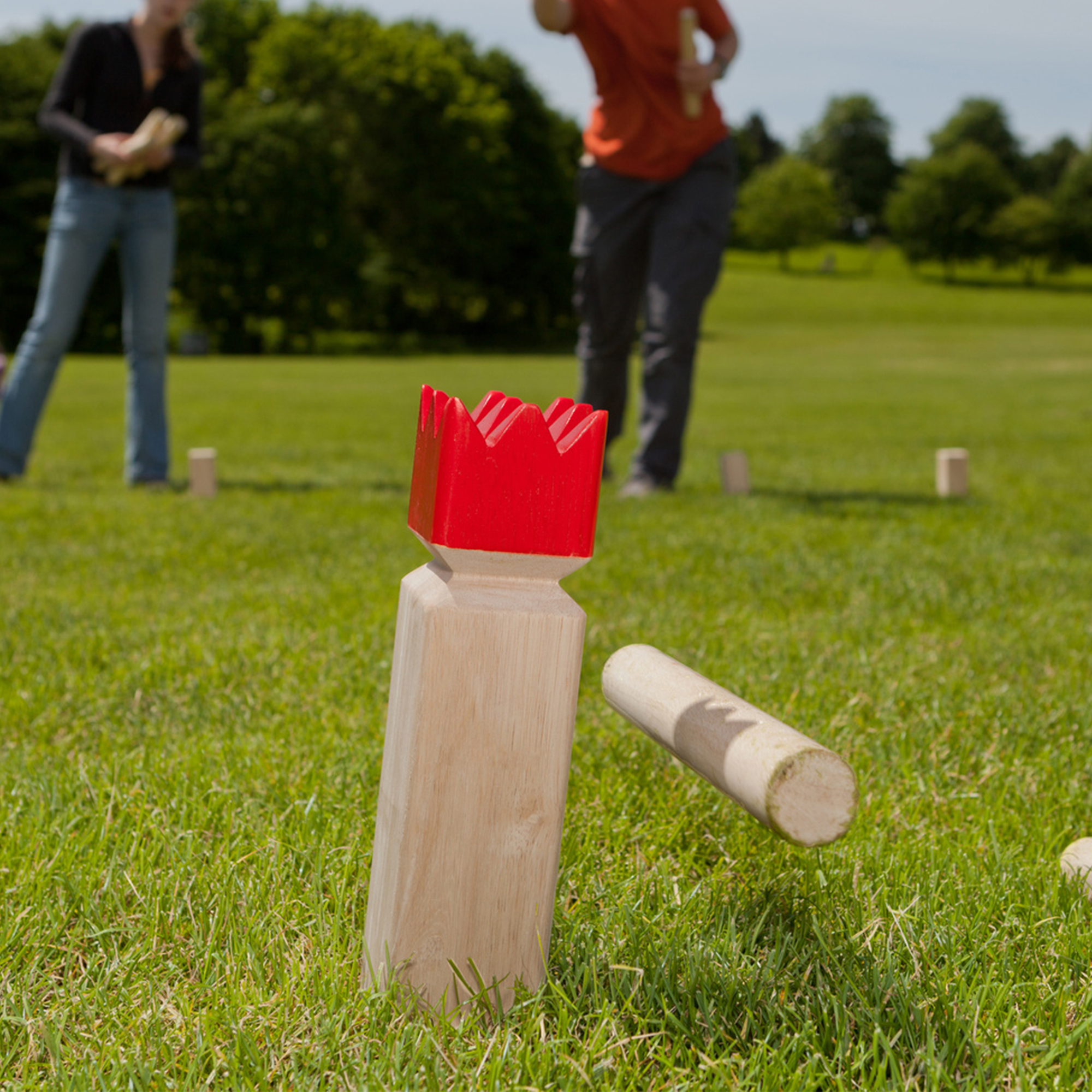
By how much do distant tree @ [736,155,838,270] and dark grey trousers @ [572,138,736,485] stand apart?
285ft

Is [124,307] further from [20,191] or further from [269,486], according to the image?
[20,191]

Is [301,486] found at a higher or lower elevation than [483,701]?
lower

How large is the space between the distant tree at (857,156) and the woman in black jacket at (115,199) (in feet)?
386

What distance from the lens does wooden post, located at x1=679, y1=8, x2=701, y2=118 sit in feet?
18.2

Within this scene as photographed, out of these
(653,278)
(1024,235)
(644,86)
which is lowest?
(653,278)

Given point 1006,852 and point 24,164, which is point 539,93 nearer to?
point 24,164

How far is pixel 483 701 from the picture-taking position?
4.25 ft

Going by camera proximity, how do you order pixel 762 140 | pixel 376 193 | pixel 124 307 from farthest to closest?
pixel 762 140 → pixel 376 193 → pixel 124 307

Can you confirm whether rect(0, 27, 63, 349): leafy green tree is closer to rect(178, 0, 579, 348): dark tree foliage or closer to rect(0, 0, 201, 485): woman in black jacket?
rect(178, 0, 579, 348): dark tree foliage

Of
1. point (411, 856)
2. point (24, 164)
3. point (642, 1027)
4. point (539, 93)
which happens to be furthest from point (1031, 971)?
point (539, 93)

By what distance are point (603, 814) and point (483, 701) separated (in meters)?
0.82

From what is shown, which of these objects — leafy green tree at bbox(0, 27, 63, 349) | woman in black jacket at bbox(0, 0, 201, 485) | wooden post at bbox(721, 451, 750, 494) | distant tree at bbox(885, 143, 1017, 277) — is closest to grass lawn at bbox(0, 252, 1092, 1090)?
wooden post at bbox(721, 451, 750, 494)

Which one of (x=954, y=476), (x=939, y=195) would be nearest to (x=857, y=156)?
(x=939, y=195)

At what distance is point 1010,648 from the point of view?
3.22 m
